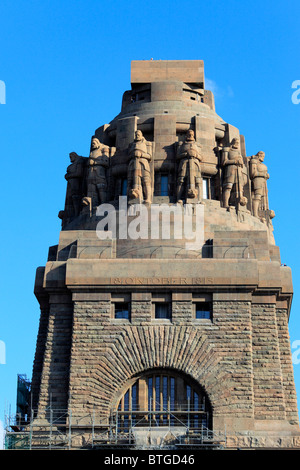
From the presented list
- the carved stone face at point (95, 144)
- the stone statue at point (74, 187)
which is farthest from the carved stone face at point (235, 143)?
the stone statue at point (74, 187)

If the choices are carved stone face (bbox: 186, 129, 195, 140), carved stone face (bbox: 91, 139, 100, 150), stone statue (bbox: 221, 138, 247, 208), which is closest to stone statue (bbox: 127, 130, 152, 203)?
carved stone face (bbox: 186, 129, 195, 140)

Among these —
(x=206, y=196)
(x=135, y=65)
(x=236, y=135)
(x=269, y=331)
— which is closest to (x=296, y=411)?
(x=269, y=331)

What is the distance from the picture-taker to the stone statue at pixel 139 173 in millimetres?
58750

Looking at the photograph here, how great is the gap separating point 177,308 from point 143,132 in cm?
1320

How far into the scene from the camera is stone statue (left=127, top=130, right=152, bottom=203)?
58.8m

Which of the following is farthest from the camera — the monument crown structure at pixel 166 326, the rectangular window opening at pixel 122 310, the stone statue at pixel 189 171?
the stone statue at pixel 189 171

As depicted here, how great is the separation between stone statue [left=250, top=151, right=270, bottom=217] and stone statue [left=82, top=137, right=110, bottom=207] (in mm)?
8589

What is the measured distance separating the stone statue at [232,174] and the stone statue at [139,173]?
4.28m

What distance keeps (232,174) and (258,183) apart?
10.9 feet

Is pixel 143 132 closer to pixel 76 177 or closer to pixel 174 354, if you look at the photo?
pixel 76 177

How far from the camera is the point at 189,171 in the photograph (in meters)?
59.1

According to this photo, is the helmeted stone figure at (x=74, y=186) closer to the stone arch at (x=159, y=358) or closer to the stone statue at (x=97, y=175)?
the stone statue at (x=97, y=175)

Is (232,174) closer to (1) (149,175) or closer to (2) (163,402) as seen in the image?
(1) (149,175)

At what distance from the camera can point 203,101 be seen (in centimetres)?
6725
